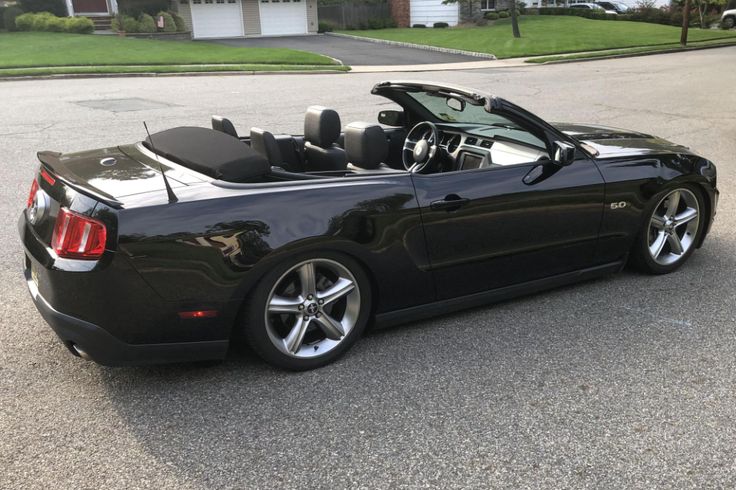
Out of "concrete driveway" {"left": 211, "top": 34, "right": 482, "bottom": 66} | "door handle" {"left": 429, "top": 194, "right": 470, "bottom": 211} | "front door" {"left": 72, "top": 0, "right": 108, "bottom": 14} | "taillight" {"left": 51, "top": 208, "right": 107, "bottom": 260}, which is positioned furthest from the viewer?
"front door" {"left": 72, "top": 0, "right": 108, "bottom": 14}

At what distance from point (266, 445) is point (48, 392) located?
1.18m

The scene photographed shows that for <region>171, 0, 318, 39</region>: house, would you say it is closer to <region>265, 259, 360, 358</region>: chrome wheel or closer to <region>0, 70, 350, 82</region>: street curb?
<region>0, 70, 350, 82</region>: street curb

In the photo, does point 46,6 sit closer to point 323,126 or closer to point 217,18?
point 217,18

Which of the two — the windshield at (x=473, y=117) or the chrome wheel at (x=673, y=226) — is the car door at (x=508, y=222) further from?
the chrome wheel at (x=673, y=226)

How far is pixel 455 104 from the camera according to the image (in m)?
4.38

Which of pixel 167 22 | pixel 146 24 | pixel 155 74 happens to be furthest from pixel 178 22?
pixel 155 74

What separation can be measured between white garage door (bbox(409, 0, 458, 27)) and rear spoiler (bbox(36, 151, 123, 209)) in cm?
4080

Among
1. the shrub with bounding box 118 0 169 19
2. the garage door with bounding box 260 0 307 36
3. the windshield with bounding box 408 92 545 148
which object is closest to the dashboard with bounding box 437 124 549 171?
the windshield with bounding box 408 92 545 148

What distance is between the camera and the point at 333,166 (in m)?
4.20

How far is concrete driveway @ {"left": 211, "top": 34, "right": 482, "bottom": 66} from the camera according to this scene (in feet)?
82.0

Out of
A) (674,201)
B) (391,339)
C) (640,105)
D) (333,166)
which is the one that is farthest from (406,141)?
(640,105)

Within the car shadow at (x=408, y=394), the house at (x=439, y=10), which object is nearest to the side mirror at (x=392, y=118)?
the car shadow at (x=408, y=394)

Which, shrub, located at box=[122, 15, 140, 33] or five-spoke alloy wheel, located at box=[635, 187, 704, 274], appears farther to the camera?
shrub, located at box=[122, 15, 140, 33]

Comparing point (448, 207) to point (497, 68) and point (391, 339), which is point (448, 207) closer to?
point (391, 339)
